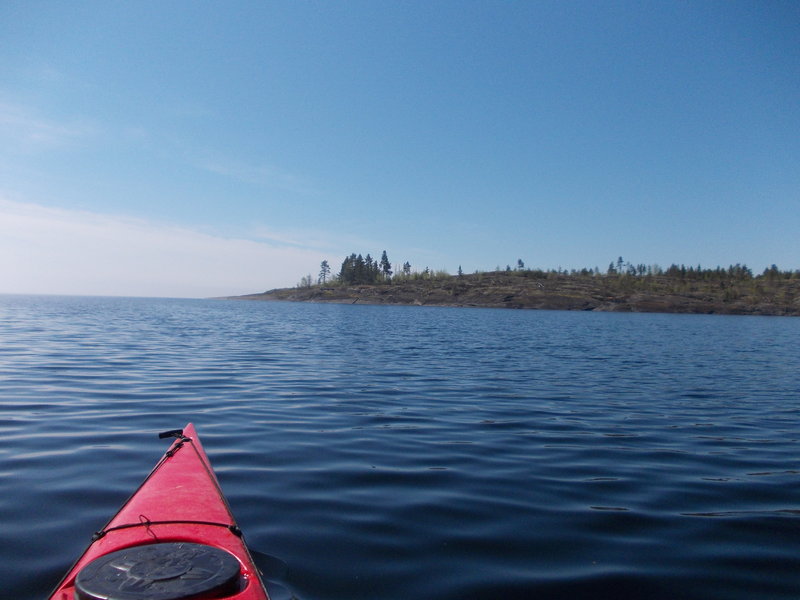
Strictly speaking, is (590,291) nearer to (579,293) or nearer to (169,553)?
(579,293)

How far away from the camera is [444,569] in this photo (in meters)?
5.36

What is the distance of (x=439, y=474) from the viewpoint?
843 centimetres

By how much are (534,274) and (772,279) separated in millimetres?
70213

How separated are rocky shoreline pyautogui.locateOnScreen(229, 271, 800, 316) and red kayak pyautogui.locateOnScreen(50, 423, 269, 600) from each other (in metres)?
134

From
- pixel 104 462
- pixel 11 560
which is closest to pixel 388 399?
pixel 104 462

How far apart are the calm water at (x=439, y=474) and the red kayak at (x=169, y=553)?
2.61ft

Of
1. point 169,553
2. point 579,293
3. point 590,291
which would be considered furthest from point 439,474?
point 590,291

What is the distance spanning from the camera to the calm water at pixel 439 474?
210 inches

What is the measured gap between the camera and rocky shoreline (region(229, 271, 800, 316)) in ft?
420

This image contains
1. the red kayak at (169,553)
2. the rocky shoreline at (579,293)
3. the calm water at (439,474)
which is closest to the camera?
the red kayak at (169,553)

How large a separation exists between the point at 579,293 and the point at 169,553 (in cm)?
14677

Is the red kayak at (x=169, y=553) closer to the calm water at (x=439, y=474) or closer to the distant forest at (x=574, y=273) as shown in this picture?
the calm water at (x=439, y=474)

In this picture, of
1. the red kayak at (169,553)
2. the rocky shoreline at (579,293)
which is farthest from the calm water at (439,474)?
the rocky shoreline at (579,293)

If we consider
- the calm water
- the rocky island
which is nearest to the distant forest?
the rocky island
